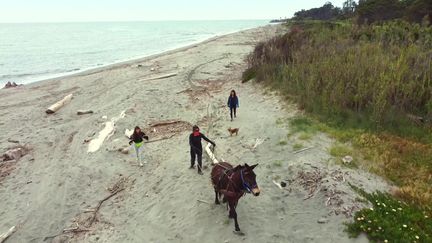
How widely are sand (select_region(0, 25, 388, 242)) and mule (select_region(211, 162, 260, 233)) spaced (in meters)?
0.93

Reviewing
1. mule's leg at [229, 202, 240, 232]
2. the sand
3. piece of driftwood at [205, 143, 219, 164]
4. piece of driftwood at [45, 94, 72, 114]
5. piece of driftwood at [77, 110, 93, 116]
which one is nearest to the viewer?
mule's leg at [229, 202, 240, 232]

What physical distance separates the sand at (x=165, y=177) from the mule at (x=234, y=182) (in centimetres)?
93

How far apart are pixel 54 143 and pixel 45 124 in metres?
3.25

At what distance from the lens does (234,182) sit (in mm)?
7102

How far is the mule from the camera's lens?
6711mm

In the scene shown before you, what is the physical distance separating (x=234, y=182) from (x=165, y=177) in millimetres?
4408

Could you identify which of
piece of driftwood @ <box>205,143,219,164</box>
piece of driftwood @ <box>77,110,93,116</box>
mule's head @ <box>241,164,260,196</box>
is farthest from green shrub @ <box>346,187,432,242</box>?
piece of driftwood @ <box>77,110,93,116</box>

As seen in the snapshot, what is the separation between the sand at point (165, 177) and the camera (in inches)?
314

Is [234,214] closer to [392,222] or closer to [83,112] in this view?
[392,222]

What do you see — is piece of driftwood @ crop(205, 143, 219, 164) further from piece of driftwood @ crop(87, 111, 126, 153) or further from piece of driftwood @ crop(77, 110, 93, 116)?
piece of driftwood @ crop(77, 110, 93, 116)


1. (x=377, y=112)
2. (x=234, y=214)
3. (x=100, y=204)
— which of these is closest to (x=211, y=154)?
(x=100, y=204)

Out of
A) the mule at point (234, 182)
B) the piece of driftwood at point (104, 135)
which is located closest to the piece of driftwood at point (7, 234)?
the piece of driftwood at point (104, 135)

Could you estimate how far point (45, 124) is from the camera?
56.7 ft

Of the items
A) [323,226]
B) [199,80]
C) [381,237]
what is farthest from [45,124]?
[381,237]
